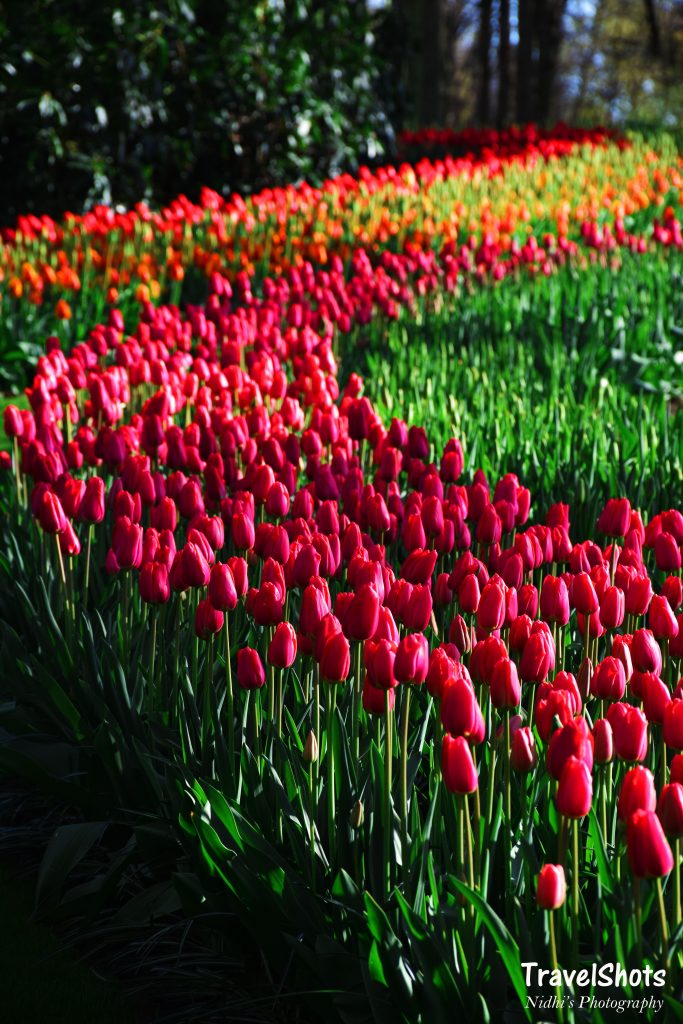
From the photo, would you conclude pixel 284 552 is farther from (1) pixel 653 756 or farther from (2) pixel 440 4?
(2) pixel 440 4

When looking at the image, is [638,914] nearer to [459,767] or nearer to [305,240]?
[459,767]

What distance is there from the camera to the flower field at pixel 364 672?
2.00 m

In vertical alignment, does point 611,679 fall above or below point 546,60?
below

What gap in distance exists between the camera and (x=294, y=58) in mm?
11922

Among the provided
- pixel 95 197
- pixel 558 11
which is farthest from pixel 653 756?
pixel 558 11

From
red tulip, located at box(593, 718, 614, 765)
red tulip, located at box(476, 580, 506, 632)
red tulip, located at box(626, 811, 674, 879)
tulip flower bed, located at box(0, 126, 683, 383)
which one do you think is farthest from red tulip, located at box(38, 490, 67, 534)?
tulip flower bed, located at box(0, 126, 683, 383)

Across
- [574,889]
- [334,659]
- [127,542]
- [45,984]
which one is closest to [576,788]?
[574,889]

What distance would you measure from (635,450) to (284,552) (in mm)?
2457

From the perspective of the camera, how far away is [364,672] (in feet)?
9.88

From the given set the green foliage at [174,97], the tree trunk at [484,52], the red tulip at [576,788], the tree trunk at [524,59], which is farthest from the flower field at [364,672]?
the tree trunk at [484,52]

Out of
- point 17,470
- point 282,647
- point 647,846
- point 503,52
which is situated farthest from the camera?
point 503,52

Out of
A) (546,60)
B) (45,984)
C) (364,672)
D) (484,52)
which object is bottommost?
(45,984)

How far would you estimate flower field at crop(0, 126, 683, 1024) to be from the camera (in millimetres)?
2002

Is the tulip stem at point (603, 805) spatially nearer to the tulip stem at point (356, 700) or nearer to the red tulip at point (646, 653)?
the red tulip at point (646, 653)
